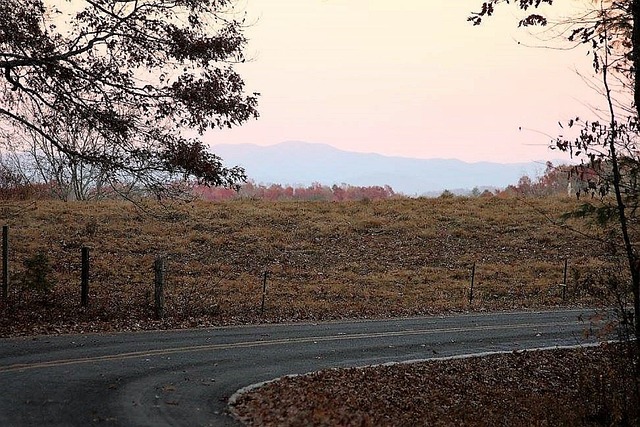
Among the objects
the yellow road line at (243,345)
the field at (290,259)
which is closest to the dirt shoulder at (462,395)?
the field at (290,259)

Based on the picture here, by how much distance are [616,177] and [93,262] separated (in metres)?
20.5

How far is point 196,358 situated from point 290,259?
16559 mm

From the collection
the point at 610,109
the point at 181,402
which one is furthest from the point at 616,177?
the point at 181,402

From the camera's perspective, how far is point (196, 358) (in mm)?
13969

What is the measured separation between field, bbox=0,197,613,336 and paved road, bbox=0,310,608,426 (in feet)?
6.00

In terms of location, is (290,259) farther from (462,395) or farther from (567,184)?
(567,184)

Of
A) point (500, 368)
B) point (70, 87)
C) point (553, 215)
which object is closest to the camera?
point (500, 368)

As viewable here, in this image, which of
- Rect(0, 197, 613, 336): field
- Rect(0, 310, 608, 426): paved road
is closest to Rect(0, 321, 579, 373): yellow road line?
Rect(0, 310, 608, 426): paved road

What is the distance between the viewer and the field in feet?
68.1

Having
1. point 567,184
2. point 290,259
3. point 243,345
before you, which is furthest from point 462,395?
point 567,184

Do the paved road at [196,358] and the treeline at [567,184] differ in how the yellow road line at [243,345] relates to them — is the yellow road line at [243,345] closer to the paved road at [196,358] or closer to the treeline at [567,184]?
the paved road at [196,358]

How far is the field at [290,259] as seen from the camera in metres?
20.8

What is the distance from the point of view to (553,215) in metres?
38.8

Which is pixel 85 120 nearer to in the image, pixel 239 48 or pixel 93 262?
pixel 239 48
